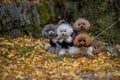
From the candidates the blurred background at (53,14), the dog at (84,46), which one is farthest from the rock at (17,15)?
the dog at (84,46)

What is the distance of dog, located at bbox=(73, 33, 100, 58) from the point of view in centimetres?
987

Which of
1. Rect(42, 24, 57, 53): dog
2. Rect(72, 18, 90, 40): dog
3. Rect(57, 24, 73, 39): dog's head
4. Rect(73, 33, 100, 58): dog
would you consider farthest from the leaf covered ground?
Rect(72, 18, 90, 40): dog

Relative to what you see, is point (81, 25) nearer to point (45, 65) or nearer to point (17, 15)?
point (45, 65)

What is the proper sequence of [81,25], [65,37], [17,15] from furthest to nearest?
[17,15] → [81,25] → [65,37]

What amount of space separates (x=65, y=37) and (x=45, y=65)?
→ 1490mm

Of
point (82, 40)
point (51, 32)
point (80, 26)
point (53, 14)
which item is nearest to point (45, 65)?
point (82, 40)

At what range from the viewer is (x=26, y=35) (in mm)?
13320

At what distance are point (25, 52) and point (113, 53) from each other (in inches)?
102

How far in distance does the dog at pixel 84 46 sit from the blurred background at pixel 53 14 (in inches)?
93.3

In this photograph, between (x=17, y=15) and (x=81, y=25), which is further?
(x=17, y=15)

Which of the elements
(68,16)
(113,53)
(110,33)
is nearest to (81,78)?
(113,53)

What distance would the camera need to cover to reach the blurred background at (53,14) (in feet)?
42.2

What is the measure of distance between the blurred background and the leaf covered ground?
1.08 meters

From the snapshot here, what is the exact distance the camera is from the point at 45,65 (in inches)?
357
